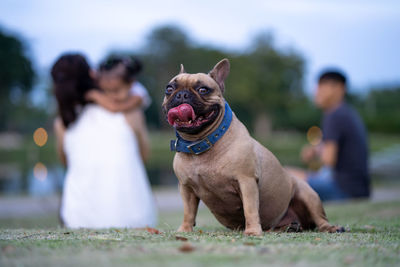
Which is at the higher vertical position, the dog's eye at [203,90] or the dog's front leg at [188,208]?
the dog's eye at [203,90]

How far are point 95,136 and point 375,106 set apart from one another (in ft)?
216

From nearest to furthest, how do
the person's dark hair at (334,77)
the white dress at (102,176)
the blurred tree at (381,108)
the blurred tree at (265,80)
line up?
the white dress at (102,176) < the person's dark hair at (334,77) < the blurred tree at (381,108) < the blurred tree at (265,80)

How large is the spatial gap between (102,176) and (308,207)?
311 centimetres

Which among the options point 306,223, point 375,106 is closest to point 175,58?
point 375,106

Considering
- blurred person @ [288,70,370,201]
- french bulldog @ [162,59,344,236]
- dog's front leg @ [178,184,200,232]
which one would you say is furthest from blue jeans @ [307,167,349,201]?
dog's front leg @ [178,184,200,232]

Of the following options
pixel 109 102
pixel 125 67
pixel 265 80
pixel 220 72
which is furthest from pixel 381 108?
pixel 220 72

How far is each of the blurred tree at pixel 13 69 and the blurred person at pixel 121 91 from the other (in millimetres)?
34415

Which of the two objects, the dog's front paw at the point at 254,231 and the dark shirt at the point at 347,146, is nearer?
A: the dog's front paw at the point at 254,231

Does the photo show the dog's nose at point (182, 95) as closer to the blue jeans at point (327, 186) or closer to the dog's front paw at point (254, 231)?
the dog's front paw at point (254, 231)

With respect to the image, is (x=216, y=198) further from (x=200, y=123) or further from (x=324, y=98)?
(x=324, y=98)

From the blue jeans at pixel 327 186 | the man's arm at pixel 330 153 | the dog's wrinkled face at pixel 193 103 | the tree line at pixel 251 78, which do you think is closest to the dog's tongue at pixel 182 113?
the dog's wrinkled face at pixel 193 103

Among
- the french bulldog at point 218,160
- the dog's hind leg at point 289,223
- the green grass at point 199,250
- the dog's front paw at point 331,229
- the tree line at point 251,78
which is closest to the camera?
the green grass at point 199,250

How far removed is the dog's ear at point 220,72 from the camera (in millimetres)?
3922

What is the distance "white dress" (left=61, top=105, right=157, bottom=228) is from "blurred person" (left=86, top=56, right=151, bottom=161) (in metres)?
0.11
